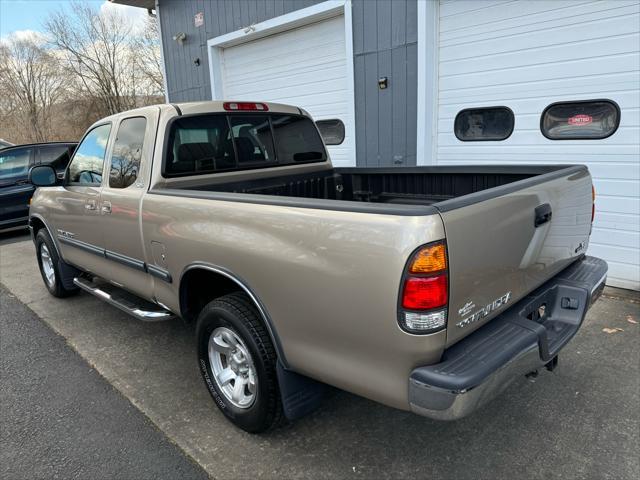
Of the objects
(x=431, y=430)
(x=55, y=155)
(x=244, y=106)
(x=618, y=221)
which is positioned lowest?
(x=431, y=430)

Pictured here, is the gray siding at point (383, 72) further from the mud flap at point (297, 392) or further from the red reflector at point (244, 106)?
the mud flap at point (297, 392)

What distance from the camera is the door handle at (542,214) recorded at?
7.60 feet

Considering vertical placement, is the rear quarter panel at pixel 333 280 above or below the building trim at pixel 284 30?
below

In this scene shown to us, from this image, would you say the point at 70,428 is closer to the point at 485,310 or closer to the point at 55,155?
the point at 485,310

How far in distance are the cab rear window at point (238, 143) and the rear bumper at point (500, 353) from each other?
7.28ft

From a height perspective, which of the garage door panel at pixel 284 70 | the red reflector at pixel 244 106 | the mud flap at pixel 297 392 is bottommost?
the mud flap at pixel 297 392

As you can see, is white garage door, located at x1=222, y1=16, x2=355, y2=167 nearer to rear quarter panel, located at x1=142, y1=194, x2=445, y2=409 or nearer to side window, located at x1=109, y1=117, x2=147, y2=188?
side window, located at x1=109, y1=117, x2=147, y2=188

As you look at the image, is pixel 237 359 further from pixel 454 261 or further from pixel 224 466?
pixel 454 261

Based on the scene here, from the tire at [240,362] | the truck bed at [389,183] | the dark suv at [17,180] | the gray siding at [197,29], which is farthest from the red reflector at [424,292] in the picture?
the dark suv at [17,180]

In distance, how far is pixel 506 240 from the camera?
6.91ft

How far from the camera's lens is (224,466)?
97.4 inches

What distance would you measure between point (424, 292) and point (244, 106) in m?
2.42

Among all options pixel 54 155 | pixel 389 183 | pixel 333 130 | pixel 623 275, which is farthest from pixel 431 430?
pixel 54 155

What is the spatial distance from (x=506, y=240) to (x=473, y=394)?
71cm
